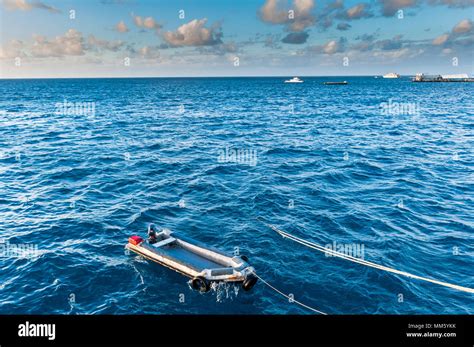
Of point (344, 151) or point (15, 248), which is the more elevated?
point (344, 151)

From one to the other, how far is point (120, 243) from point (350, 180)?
76.1 feet

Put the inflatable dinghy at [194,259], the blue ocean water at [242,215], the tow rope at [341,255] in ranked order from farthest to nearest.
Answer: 1. the tow rope at [341,255]
2. the inflatable dinghy at [194,259]
3. the blue ocean water at [242,215]

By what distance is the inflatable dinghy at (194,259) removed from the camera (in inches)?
671

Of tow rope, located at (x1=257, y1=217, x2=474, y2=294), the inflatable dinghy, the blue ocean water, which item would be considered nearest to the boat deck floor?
the inflatable dinghy

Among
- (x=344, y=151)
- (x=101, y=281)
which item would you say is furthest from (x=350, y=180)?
(x=101, y=281)

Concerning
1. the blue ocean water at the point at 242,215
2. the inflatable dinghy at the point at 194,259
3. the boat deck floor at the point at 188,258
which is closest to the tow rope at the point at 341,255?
the blue ocean water at the point at 242,215

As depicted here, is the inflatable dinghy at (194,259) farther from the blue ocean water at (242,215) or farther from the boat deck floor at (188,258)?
the blue ocean water at (242,215)

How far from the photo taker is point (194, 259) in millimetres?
19453

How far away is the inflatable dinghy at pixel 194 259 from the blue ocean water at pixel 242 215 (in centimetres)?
61

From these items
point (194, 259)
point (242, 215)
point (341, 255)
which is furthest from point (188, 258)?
point (341, 255)

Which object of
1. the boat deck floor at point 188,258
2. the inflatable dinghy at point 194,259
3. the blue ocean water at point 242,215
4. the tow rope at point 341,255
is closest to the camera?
the blue ocean water at point 242,215

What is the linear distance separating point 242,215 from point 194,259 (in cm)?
736
